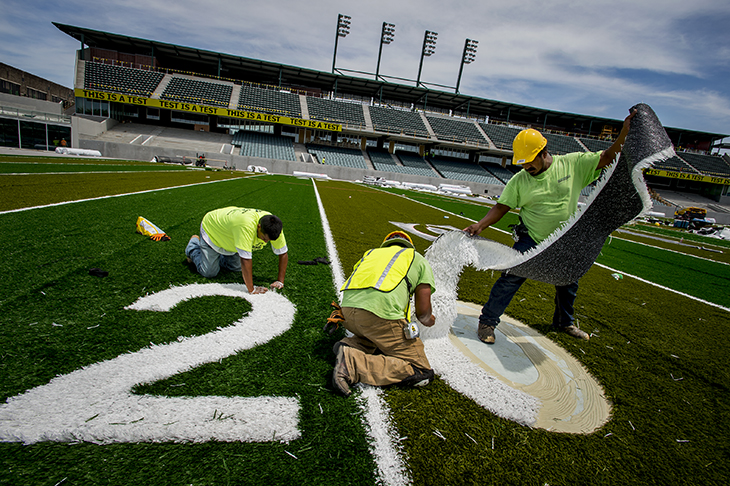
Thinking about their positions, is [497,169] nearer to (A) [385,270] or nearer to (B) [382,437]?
(A) [385,270]

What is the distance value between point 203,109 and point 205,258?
41.2 meters

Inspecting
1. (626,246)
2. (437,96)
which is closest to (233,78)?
(437,96)

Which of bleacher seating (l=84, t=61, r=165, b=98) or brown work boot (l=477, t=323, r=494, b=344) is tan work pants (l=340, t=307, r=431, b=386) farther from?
bleacher seating (l=84, t=61, r=165, b=98)

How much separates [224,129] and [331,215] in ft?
127

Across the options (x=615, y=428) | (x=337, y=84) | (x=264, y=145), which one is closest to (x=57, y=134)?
(x=264, y=145)

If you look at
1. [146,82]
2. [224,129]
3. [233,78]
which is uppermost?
[233,78]

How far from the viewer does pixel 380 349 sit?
8.47 feet

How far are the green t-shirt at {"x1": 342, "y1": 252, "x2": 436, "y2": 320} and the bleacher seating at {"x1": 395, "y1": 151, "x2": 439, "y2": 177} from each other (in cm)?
4146

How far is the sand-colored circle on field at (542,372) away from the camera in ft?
7.80

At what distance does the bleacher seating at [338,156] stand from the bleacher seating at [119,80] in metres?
19.3

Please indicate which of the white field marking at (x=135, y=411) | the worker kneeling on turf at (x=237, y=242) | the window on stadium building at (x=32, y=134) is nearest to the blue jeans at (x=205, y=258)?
the worker kneeling on turf at (x=237, y=242)

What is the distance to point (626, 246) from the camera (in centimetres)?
1177

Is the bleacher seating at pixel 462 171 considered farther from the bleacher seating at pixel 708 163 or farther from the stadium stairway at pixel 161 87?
the stadium stairway at pixel 161 87

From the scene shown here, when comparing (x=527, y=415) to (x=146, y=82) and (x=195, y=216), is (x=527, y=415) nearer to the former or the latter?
(x=195, y=216)
